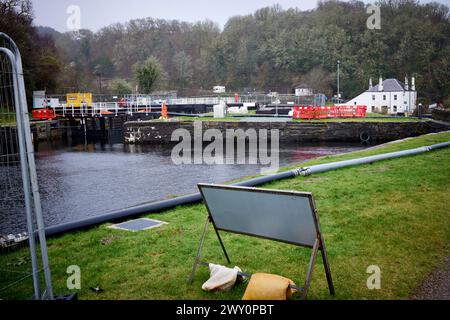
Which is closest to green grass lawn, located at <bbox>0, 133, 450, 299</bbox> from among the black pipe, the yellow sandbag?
the black pipe

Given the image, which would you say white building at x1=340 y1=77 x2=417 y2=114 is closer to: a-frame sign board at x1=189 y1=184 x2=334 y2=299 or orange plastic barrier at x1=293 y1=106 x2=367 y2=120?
orange plastic barrier at x1=293 y1=106 x2=367 y2=120

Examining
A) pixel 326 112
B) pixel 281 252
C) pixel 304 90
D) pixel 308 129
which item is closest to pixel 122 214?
pixel 281 252

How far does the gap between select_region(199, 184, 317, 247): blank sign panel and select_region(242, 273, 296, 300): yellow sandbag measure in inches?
19.4

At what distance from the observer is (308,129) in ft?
134

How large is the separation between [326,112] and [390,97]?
148ft

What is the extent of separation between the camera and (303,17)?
148 metres

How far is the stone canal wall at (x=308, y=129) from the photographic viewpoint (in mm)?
39438

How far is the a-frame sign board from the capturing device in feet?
14.8

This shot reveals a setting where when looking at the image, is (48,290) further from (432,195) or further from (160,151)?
(160,151)

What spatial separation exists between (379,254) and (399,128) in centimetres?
3629

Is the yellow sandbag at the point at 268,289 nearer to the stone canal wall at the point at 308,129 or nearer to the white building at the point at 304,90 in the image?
the stone canal wall at the point at 308,129

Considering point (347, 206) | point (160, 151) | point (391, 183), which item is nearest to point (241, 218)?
point (347, 206)

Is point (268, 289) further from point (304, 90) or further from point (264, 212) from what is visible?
point (304, 90)
